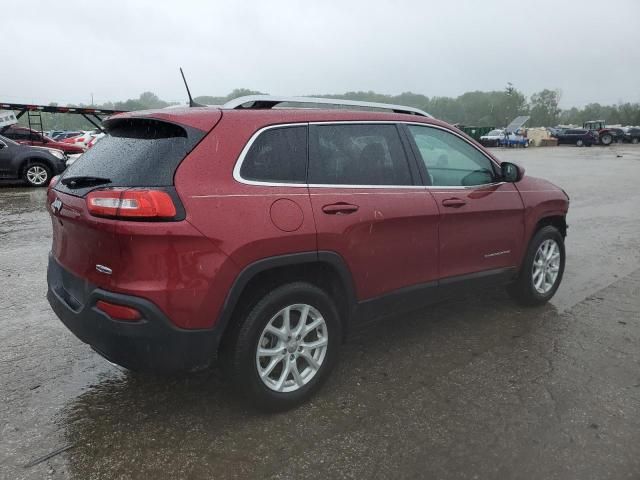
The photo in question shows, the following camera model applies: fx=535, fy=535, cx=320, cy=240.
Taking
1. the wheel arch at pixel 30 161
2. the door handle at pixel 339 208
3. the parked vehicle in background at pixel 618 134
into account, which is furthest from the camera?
the parked vehicle in background at pixel 618 134

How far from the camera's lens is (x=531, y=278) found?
4.62 meters

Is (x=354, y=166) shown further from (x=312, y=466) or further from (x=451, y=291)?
(x=312, y=466)

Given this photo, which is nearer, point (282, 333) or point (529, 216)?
point (282, 333)

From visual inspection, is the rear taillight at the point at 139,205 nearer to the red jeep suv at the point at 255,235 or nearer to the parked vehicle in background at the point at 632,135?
the red jeep suv at the point at 255,235

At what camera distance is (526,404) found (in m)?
3.12

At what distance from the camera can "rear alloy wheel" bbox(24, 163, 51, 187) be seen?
44.5 feet

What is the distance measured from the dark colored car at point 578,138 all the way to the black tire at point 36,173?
1761 inches

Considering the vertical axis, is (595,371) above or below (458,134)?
below

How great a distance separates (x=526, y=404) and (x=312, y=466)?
1.37 meters

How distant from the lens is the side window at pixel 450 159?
12.3 ft

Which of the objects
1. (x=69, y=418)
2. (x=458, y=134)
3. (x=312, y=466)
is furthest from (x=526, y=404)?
→ (x=69, y=418)

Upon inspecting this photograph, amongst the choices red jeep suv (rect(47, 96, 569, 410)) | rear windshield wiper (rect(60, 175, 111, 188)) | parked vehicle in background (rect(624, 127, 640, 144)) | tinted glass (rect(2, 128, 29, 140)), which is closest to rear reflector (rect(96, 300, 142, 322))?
red jeep suv (rect(47, 96, 569, 410))

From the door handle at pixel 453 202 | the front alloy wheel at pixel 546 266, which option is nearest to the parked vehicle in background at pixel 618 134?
the front alloy wheel at pixel 546 266

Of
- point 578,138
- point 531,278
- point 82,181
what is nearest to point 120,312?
point 82,181
